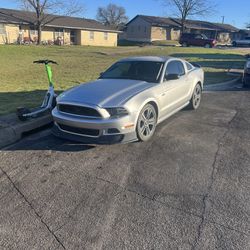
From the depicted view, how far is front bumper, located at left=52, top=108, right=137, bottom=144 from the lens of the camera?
4484mm

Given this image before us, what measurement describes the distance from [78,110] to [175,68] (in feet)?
8.88

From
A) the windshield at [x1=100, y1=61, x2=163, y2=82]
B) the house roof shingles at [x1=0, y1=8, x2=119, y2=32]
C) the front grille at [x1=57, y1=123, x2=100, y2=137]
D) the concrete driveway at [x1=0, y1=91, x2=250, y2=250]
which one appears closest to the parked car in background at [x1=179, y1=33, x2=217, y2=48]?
the house roof shingles at [x1=0, y1=8, x2=119, y2=32]

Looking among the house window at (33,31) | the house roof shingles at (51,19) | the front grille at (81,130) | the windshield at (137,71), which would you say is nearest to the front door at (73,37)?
the house roof shingles at (51,19)

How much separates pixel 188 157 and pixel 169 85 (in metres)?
1.83

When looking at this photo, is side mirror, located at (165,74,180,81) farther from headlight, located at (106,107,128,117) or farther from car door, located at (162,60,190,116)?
headlight, located at (106,107,128,117)

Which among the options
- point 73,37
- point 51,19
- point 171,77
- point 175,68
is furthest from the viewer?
point 73,37

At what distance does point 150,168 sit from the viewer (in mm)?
4129

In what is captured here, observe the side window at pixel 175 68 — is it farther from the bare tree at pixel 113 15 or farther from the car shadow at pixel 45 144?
the bare tree at pixel 113 15

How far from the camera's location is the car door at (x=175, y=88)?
5684 mm

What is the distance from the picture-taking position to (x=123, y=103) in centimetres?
459

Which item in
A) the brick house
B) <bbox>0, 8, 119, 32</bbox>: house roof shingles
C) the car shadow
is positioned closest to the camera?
the car shadow

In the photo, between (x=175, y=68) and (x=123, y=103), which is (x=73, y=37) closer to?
(x=175, y=68)

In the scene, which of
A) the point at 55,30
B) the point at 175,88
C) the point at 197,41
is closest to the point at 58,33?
the point at 55,30

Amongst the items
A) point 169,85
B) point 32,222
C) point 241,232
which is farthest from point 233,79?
point 32,222
